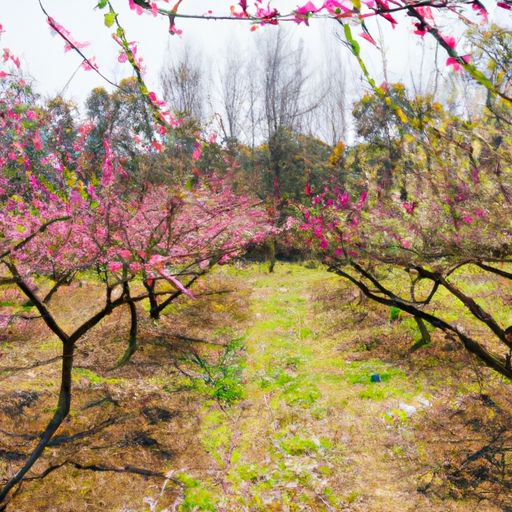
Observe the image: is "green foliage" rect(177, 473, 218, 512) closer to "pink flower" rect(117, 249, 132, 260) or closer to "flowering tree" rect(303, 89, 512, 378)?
"pink flower" rect(117, 249, 132, 260)

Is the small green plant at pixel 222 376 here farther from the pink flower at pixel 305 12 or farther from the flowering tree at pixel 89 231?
the pink flower at pixel 305 12

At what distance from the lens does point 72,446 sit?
4988 mm

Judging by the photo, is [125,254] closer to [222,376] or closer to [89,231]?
[89,231]

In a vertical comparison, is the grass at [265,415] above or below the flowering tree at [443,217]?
below

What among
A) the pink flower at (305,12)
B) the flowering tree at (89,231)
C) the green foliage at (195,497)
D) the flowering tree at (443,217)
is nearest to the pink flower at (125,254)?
the flowering tree at (89,231)

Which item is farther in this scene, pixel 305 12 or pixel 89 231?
pixel 89 231

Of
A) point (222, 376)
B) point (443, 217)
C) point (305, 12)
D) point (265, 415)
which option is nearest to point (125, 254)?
point (443, 217)

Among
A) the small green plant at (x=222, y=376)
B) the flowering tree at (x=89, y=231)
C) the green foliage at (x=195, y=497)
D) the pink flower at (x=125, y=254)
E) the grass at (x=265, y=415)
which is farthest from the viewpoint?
the small green plant at (x=222, y=376)

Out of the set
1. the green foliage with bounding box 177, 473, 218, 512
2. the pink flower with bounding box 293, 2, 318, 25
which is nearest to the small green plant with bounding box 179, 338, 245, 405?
the green foliage with bounding box 177, 473, 218, 512

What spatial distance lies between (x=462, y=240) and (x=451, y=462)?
2434 millimetres

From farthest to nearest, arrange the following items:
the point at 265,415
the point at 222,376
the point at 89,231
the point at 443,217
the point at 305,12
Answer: the point at 222,376, the point at 265,415, the point at 443,217, the point at 89,231, the point at 305,12

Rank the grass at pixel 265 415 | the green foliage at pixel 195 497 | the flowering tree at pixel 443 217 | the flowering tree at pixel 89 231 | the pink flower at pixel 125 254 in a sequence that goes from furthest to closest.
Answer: the grass at pixel 265 415
the green foliage at pixel 195 497
the pink flower at pixel 125 254
the flowering tree at pixel 89 231
the flowering tree at pixel 443 217

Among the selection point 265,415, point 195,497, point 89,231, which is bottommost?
point 195,497

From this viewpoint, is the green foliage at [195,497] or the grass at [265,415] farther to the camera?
the grass at [265,415]
